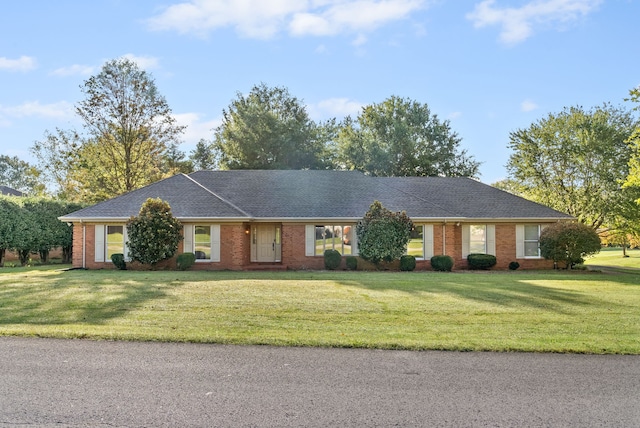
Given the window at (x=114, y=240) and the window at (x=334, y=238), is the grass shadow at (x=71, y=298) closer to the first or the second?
the window at (x=114, y=240)

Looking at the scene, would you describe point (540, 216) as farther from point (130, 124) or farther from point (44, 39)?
point (130, 124)

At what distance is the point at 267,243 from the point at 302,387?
62.3 ft

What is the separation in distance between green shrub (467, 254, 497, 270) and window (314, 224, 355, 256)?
5.52m

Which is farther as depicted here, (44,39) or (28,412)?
(44,39)

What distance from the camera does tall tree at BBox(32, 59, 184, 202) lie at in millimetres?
33031

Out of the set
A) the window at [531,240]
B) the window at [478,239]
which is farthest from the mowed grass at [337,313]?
the window at [531,240]

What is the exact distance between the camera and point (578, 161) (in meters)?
31.5

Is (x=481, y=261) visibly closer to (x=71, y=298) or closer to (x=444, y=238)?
(x=444, y=238)

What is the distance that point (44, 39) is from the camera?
1603 centimetres

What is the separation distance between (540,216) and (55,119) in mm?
35295

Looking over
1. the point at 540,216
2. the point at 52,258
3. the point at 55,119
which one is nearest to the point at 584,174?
the point at 540,216

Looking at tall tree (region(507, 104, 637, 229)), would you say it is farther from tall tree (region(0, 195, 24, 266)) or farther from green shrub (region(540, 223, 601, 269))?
tall tree (region(0, 195, 24, 266))

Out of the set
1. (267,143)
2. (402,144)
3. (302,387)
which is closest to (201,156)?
(267,143)

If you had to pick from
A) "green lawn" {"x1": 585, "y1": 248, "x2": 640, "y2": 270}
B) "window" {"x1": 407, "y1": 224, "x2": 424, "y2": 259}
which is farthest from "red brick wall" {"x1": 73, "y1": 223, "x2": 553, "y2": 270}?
"green lawn" {"x1": 585, "y1": 248, "x2": 640, "y2": 270}
